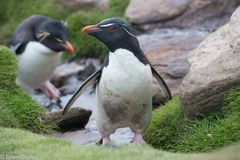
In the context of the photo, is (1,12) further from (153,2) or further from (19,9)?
(153,2)

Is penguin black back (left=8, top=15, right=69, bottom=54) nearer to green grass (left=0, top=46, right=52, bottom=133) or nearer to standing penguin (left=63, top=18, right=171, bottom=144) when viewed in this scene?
green grass (left=0, top=46, right=52, bottom=133)

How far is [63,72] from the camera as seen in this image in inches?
484

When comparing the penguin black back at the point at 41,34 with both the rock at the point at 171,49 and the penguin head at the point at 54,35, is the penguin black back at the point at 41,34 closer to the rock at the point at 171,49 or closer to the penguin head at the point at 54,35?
the penguin head at the point at 54,35

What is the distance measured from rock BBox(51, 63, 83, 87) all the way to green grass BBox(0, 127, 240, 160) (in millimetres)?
6068

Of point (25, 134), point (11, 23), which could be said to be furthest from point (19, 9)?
point (25, 134)

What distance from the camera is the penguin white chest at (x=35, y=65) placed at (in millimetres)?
11641

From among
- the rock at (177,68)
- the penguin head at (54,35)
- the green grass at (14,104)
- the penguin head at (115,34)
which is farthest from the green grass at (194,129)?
the penguin head at (54,35)

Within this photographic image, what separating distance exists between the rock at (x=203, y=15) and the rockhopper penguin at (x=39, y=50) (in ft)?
4.90

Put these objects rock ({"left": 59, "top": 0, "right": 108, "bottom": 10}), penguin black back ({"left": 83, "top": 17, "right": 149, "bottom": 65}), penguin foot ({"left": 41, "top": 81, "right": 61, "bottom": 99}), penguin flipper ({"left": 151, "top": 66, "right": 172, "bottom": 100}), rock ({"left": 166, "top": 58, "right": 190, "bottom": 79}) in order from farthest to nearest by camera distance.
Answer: rock ({"left": 59, "top": 0, "right": 108, "bottom": 10}) < penguin foot ({"left": 41, "top": 81, "right": 61, "bottom": 99}) < rock ({"left": 166, "top": 58, "right": 190, "bottom": 79}) < penguin flipper ({"left": 151, "top": 66, "right": 172, "bottom": 100}) < penguin black back ({"left": 83, "top": 17, "right": 149, "bottom": 65})

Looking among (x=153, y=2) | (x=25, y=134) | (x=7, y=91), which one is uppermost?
(x=25, y=134)

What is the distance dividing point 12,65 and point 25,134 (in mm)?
2393

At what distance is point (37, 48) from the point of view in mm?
11695

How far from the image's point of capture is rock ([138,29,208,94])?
9.79 m

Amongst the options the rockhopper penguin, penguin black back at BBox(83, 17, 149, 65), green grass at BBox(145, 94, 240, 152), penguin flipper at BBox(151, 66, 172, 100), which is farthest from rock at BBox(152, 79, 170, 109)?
the rockhopper penguin
